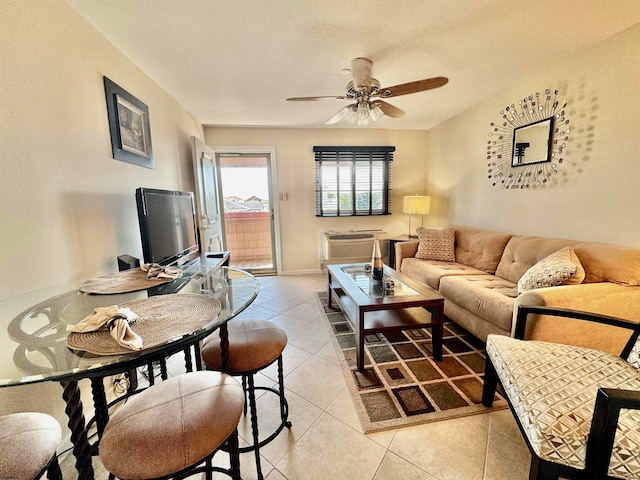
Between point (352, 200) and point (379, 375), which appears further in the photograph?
point (352, 200)

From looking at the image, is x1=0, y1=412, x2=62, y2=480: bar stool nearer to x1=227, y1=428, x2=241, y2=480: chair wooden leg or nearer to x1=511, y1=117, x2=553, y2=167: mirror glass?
x1=227, y1=428, x2=241, y2=480: chair wooden leg

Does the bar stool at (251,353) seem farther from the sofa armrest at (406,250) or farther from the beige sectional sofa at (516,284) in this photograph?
the sofa armrest at (406,250)

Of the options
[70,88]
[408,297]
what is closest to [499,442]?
[408,297]

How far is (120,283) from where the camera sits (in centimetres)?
132

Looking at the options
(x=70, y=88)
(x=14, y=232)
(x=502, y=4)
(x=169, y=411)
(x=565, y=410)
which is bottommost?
(x=565, y=410)

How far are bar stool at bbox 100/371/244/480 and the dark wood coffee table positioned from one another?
1076mm

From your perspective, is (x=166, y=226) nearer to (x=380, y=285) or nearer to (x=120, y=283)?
A: (x=120, y=283)

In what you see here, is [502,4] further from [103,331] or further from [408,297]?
[103,331]

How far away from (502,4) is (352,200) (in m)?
2.91

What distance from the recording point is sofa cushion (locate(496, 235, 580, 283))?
2.18 meters

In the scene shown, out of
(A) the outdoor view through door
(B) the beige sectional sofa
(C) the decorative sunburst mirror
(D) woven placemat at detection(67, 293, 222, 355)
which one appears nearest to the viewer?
(D) woven placemat at detection(67, 293, 222, 355)

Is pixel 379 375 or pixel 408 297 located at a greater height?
pixel 408 297

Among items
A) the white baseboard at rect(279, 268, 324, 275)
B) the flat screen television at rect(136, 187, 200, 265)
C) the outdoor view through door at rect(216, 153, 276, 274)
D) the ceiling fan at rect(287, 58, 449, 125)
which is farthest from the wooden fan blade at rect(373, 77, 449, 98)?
the outdoor view through door at rect(216, 153, 276, 274)

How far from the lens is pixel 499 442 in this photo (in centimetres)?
128
